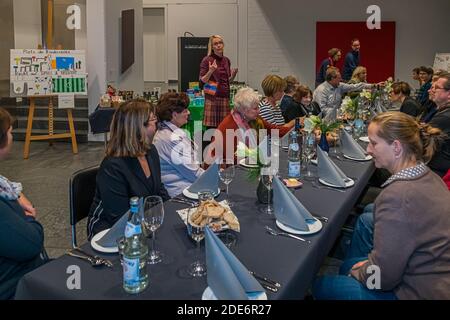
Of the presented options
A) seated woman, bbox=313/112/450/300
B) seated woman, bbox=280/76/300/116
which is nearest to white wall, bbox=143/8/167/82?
seated woman, bbox=280/76/300/116

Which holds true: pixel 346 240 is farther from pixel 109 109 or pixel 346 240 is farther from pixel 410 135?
pixel 109 109

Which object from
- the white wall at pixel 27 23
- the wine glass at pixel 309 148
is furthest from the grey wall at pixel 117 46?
the wine glass at pixel 309 148

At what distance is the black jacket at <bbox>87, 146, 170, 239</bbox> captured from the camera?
7.57 ft

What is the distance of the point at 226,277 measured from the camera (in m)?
1.38

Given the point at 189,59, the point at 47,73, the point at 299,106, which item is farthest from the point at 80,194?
the point at 189,59

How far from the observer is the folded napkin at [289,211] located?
1980 millimetres

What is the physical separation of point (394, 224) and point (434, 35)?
10.2m

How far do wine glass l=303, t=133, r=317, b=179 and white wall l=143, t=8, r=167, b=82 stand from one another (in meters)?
8.90

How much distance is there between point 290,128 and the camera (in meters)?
4.41

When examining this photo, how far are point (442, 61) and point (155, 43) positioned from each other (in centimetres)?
661

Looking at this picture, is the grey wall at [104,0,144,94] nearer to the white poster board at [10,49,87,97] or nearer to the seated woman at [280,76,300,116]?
the white poster board at [10,49,87,97]
